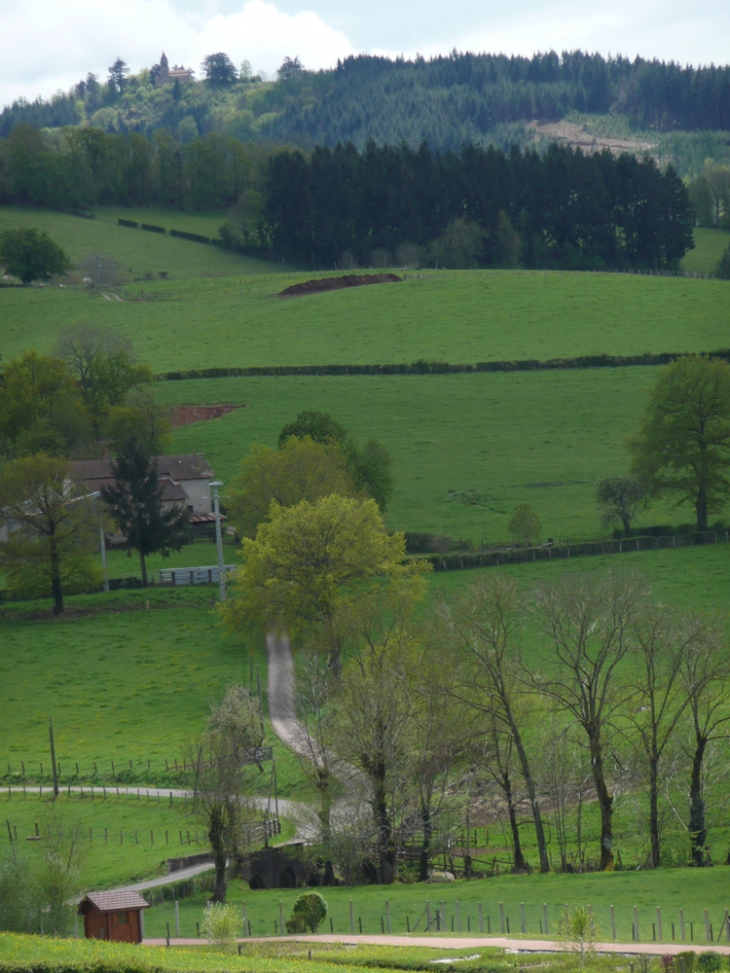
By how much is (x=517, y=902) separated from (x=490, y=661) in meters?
10.0

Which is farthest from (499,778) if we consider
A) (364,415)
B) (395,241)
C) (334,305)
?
(395,241)

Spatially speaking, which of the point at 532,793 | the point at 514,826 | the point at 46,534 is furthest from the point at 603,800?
the point at 46,534

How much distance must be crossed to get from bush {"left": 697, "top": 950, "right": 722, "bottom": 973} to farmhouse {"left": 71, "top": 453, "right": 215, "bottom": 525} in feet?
198

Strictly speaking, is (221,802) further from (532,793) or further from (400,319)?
(400,319)

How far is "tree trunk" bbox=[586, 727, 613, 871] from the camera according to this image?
1555 inches

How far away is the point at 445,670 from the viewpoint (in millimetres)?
43844

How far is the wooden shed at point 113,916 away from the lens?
30422 millimetres

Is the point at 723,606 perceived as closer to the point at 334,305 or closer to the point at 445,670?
the point at 445,670

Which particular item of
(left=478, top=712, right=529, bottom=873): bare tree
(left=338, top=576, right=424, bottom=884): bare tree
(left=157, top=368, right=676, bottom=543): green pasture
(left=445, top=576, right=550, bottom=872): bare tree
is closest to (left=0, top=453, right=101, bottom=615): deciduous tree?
(left=157, top=368, right=676, bottom=543): green pasture

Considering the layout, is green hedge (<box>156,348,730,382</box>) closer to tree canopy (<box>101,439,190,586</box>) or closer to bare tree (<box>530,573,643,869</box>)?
tree canopy (<box>101,439,190,586</box>)

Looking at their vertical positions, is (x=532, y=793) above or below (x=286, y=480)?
below

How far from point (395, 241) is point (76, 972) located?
132912mm

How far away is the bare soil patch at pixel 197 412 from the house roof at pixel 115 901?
67.3 metres

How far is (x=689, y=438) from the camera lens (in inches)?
3056
